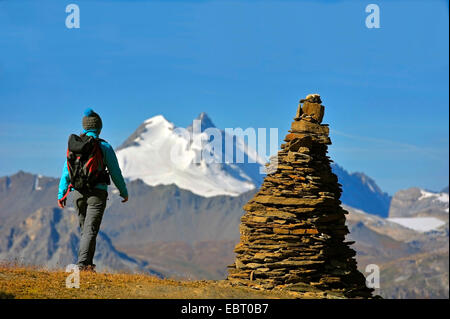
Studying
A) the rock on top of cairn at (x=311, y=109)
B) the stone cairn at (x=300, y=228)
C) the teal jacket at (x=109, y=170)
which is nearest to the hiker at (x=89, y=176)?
the teal jacket at (x=109, y=170)

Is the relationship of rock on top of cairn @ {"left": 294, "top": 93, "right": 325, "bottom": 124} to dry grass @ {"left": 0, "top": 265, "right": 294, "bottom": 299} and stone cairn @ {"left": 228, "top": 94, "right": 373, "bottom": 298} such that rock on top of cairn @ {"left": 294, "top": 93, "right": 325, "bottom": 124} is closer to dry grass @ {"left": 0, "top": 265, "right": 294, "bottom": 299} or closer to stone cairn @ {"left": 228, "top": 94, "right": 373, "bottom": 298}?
stone cairn @ {"left": 228, "top": 94, "right": 373, "bottom": 298}

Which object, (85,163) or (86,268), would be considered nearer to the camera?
(85,163)

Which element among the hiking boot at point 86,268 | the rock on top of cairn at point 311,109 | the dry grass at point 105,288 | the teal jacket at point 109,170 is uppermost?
the rock on top of cairn at point 311,109

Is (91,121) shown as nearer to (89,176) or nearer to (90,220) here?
(89,176)

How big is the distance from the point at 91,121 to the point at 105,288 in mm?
4691

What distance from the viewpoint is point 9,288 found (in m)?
16.9

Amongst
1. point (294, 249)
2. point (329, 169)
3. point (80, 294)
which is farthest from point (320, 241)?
point (80, 294)

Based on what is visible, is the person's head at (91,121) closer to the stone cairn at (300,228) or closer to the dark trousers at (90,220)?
the dark trousers at (90,220)

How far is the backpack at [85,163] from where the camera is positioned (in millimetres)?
19438

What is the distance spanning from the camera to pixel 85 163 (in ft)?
64.0

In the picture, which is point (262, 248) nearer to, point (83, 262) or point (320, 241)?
point (320, 241)

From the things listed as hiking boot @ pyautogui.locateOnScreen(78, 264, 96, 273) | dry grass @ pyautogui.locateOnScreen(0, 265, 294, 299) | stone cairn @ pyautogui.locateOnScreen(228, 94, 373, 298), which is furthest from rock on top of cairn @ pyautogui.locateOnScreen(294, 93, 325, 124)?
hiking boot @ pyautogui.locateOnScreen(78, 264, 96, 273)

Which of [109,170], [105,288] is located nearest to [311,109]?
[109,170]
